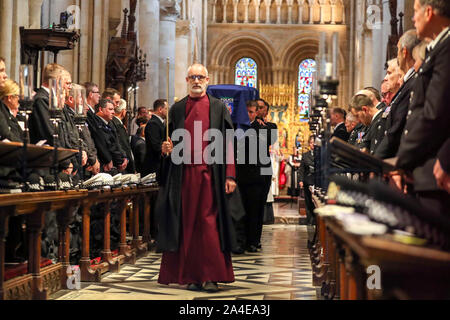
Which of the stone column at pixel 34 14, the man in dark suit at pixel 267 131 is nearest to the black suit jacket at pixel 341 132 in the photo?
the man in dark suit at pixel 267 131

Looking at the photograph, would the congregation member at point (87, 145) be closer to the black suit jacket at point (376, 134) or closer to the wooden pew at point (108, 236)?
the wooden pew at point (108, 236)

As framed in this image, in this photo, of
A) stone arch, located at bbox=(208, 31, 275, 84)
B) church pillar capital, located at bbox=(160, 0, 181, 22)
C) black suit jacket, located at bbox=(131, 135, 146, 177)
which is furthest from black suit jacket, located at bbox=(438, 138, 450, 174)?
stone arch, located at bbox=(208, 31, 275, 84)

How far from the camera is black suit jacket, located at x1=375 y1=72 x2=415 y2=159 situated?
14.9ft

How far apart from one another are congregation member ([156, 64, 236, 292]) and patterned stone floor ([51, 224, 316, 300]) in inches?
6.7

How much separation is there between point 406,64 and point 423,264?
9.12ft

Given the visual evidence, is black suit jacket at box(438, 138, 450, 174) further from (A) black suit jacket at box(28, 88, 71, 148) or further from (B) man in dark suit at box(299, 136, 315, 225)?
(B) man in dark suit at box(299, 136, 315, 225)

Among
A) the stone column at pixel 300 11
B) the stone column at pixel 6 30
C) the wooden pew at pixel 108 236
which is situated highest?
the stone column at pixel 300 11

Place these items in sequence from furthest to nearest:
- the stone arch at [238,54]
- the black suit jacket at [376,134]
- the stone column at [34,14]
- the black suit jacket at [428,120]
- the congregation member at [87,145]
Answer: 1. the stone arch at [238,54]
2. the stone column at [34,14]
3. the congregation member at [87,145]
4. the black suit jacket at [376,134]
5. the black suit jacket at [428,120]

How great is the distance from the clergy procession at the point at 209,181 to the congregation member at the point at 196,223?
1 cm

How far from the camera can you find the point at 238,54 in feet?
127

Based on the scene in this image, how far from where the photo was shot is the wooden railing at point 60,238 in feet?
16.1

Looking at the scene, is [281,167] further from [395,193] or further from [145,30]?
[395,193]
